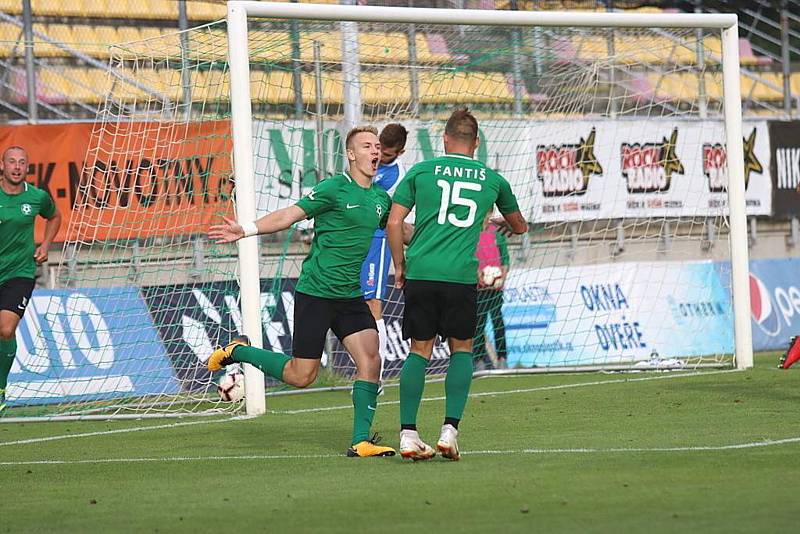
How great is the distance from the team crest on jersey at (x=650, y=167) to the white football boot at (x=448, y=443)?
36.0 feet

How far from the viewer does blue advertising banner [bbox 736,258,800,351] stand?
1795 cm

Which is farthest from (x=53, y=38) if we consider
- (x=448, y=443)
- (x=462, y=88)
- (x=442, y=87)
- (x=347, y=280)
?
(x=448, y=443)

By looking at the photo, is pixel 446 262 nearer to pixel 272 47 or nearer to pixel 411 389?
pixel 411 389

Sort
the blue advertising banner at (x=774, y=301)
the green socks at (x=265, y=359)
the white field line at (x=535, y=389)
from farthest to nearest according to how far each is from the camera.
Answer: the blue advertising banner at (x=774, y=301), the white field line at (x=535, y=389), the green socks at (x=265, y=359)

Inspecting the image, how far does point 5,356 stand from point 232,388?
2097 millimetres

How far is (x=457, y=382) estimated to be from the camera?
8039 mm

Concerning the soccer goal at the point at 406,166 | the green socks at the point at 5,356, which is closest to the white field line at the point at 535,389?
the soccer goal at the point at 406,166

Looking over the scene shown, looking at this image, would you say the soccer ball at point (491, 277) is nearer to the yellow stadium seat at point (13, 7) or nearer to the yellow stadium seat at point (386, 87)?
the yellow stadium seat at point (386, 87)

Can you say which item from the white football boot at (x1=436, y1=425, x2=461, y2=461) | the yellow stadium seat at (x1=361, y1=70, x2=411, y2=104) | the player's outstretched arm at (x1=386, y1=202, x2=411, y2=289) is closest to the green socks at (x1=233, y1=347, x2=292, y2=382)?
the player's outstretched arm at (x1=386, y1=202, x2=411, y2=289)

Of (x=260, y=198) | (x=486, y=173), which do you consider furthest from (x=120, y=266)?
(x=486, y=173)

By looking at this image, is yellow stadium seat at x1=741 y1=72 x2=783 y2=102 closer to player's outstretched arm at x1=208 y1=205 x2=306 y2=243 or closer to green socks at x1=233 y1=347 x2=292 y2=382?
green socks at x1=233 y1=347 x2=292 y2=382

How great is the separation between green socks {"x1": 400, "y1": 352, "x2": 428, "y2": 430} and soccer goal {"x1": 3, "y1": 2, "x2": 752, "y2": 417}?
324cm

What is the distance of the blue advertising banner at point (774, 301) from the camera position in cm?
1795

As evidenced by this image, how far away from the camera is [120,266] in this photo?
13.4 metres
